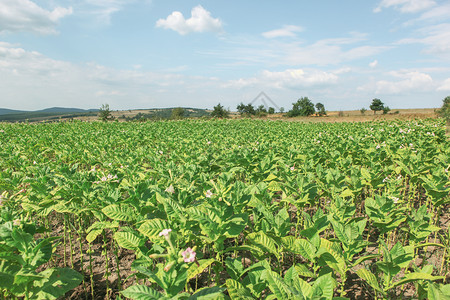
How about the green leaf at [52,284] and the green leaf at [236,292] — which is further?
the green leaf at [52,284]

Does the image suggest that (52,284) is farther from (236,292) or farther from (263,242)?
(263,242)

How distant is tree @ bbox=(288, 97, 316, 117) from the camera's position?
94875 millimetres

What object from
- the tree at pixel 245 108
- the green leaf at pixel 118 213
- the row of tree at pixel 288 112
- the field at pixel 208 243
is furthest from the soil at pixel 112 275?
the tree at pixel 245 108

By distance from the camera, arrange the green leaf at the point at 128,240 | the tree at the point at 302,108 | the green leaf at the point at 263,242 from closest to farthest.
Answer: the green leaf at the point at 128,240, the green leaf at the point at 263,242, the tree at the point at 302,108

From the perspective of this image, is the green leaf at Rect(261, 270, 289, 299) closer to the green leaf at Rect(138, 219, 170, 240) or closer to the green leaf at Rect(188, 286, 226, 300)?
the green leaf at Rect(188, 286, 226, 300)

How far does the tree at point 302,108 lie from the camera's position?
94875 millimetres

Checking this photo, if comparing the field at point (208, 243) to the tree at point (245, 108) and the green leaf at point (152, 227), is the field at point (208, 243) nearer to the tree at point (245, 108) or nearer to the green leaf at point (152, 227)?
the green leaf at point (152, 227)

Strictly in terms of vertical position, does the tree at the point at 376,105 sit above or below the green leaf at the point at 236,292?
above

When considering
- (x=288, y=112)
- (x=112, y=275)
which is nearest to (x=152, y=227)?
(x=112, y=275)

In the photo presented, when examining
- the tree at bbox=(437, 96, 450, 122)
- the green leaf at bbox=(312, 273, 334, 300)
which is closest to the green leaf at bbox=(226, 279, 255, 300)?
the green leaf at bbox=(312, 273, 334, 300)

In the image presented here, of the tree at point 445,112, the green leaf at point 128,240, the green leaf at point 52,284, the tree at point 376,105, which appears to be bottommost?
the green leaf at point 52,284

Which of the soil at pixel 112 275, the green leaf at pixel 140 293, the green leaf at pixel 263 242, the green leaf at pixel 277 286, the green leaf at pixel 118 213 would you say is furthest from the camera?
the soil at pixel 112 275

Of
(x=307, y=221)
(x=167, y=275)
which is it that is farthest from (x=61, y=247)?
(x=307, y=221)

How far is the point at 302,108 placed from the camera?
322ft
